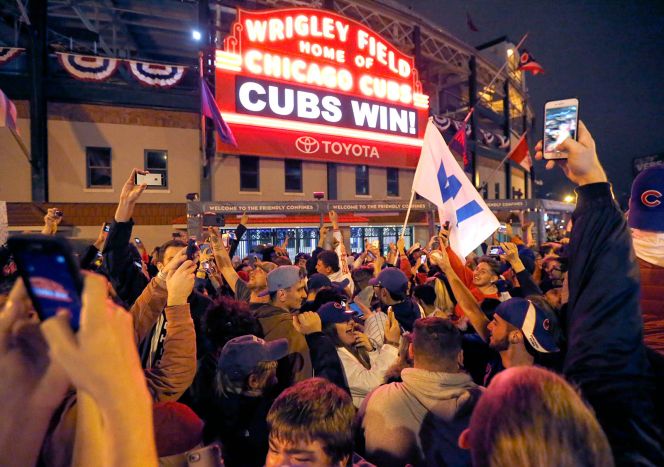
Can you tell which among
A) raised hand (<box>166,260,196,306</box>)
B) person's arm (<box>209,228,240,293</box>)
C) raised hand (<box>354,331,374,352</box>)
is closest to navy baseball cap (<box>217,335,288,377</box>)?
raised hand (<box>166,260,196,306</box>)

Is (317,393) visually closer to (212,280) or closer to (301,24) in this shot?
(212,280)

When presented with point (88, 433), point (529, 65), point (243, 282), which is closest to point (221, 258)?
point (243, 282)

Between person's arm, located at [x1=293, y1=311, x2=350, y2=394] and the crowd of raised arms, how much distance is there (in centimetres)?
1

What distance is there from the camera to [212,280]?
660 centimetres

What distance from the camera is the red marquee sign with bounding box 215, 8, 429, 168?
16453 millimetres

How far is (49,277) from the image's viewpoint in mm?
840

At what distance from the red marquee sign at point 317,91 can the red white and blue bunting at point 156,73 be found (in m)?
1.85

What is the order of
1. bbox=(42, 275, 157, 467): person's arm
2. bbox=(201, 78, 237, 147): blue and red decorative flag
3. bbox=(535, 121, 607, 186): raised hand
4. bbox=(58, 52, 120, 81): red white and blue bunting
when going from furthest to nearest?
1. bbox=(58, 52, 120, 81): red white and blue bunting
2. bbox=(201, 78, 237, 147): blue and red decorative flag
3. bbox=(535, 121, 607, 186): raised hand
4. bbox=(42, 275, 157, 467): person's arm

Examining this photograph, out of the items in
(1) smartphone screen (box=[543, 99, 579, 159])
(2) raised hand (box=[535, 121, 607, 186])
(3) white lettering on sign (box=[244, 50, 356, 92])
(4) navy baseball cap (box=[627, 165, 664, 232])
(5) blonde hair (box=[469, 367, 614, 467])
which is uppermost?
(3) white lettering on sign (box=[244, 50, 356, 92])

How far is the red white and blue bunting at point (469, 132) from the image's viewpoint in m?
22.0

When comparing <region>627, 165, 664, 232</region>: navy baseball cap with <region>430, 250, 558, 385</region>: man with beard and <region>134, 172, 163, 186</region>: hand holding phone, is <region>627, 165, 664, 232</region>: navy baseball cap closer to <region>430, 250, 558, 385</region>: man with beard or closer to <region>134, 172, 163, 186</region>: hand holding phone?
<region>430, 250, 558, 385</region>: man with beard

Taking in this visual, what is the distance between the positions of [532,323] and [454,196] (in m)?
3.65

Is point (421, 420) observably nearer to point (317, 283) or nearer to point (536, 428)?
point (536, 428)

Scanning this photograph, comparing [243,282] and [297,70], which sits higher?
[297,70]
